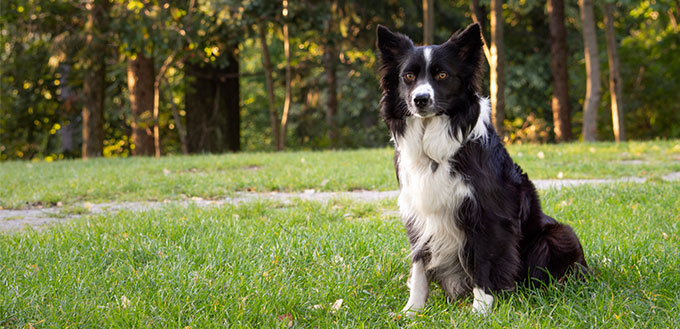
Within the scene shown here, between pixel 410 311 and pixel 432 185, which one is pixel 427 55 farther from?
pixel 410 311

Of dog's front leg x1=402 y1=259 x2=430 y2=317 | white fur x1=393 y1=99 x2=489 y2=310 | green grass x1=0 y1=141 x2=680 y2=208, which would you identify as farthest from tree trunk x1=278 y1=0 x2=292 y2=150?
dog's front leg x1=402 y1=259 x2=430 y2=317

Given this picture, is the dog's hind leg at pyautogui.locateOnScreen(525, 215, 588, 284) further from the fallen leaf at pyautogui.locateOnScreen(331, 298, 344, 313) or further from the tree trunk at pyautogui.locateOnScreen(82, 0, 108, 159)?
the tree trunk at pyautogui.locateOnScreen(82, 0, 108, 159)

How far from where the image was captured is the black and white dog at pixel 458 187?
2889 mm

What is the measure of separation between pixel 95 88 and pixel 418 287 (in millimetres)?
15158

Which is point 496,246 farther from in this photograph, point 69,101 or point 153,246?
point 69,101

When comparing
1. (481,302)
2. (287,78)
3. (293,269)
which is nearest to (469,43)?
(481,302)

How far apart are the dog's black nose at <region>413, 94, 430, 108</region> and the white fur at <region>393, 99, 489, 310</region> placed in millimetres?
136

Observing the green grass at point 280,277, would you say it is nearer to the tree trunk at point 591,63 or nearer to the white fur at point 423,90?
the white fur at point 423,90

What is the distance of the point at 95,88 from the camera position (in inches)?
635

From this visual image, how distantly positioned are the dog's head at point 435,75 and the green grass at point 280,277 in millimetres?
1024

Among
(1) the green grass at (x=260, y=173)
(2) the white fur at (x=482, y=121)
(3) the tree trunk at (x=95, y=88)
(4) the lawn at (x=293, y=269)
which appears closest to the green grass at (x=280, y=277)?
(4) the lawn at (x=293, y=269)

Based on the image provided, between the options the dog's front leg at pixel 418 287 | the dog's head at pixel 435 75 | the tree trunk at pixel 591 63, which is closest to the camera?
the dog's head at pixel 435 75

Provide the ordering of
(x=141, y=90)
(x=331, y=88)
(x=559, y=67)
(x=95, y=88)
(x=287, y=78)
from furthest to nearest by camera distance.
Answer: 1. (x=331, y=88)
2. (x=559, y=67)
3. (x=95, y=88)
4. (x=287, y=78)
5. (x=141, y=90)

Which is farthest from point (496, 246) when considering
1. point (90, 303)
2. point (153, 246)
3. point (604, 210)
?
point (604, 210)
